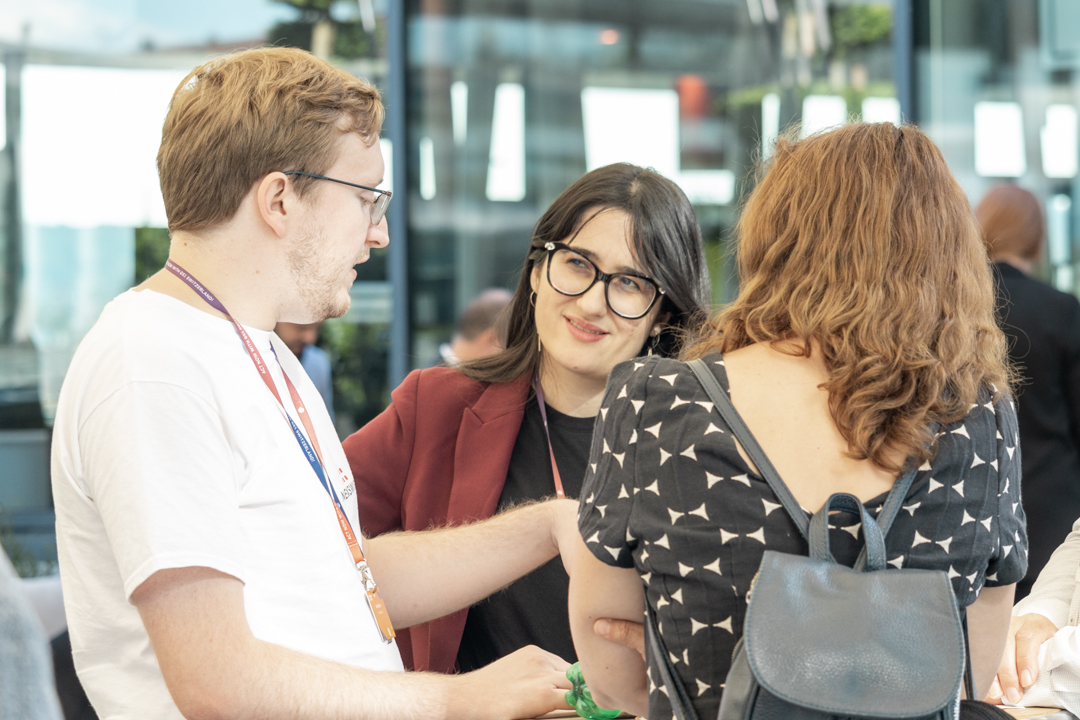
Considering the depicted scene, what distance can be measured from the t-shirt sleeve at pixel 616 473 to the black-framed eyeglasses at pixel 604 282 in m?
0.76

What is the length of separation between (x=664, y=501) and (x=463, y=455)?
0.88m

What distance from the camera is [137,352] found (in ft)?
3.69

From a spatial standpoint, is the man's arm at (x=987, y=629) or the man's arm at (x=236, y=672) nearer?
the man's arm at (x=236, y=672)

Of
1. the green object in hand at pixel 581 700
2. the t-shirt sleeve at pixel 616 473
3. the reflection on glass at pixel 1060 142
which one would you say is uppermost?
the reflection on glass at pixel 1060 142

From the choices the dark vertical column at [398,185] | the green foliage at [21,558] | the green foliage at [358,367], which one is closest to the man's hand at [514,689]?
the green foliage at [21,558]

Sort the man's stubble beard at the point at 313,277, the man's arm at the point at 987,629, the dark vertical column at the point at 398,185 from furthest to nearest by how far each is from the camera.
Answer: the dark vertical column at the point at 398,185 → the man's stubble beard at the point at 313,277 → the man's arm at the point at 987,629

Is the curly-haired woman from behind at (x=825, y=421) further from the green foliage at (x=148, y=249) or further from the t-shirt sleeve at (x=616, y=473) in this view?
the green foliage at (x=148, y=249)

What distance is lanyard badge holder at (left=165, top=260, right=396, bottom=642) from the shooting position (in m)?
1.29

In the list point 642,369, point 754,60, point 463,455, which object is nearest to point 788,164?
point 642,369

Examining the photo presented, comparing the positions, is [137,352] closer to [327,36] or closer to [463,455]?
[463,455]

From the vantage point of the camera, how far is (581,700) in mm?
1423

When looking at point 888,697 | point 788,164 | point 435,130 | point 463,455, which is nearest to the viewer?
point 888,697

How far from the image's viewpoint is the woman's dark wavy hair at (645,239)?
1.97 metres

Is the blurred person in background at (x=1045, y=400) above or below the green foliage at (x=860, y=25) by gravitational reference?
below
